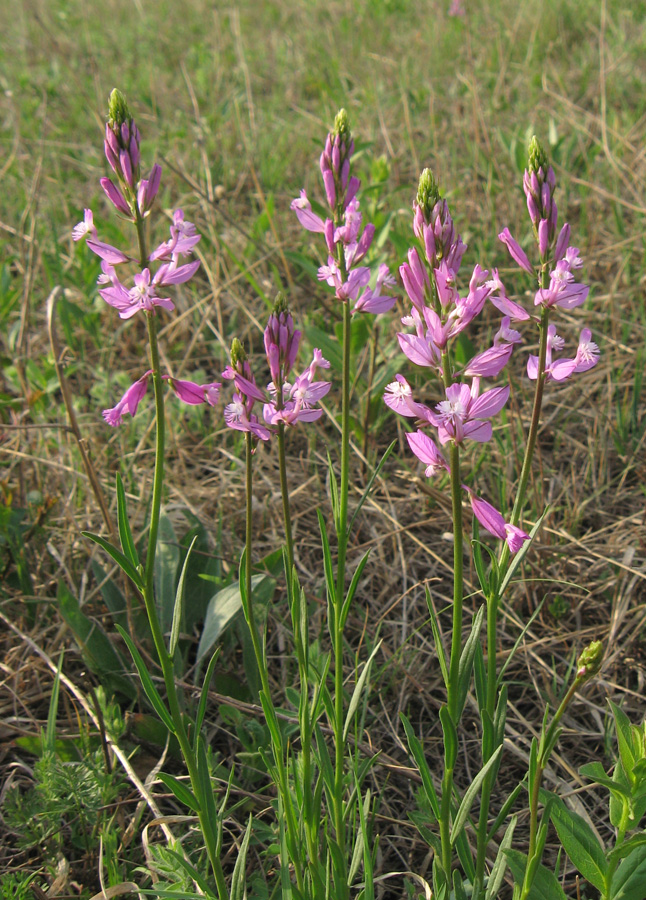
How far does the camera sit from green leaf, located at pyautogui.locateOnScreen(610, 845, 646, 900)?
65.6 inches

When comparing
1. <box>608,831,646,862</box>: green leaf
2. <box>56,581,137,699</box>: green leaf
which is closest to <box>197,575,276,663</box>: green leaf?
<box>56,581,137,699</box>: green leaf

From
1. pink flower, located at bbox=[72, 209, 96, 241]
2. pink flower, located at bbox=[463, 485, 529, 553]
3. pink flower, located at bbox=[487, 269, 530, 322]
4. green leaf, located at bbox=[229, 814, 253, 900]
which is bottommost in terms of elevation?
green leaf, located at bbox=[229, 814, 253, 900]

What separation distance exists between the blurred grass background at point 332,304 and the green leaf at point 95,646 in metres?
0.16

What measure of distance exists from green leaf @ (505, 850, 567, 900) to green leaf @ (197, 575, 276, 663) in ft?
3.65

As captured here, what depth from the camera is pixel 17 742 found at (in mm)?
2314

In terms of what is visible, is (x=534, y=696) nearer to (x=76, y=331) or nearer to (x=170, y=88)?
(x=76, y=331)

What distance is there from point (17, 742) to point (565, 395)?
2672 millimetres

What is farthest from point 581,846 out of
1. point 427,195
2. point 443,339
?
point 427,195

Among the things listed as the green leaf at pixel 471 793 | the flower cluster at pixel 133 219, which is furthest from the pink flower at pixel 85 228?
the green leaf at pixel 471 793

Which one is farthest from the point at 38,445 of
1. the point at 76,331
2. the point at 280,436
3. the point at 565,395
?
the point at 565,395

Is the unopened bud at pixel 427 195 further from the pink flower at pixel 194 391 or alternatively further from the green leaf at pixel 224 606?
the green leaf at pixel 224 606

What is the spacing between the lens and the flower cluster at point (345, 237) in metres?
1.66

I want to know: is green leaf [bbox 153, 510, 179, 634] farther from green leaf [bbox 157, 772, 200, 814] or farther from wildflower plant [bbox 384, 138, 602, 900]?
wildflower plant [bbox 384, 138, 602, 900]

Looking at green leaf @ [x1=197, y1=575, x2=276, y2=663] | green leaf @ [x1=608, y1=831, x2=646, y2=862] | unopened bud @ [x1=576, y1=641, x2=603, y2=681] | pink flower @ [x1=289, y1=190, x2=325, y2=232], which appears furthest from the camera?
green leaf @ [x1=197, y1=575, x2=276, y2=663]
